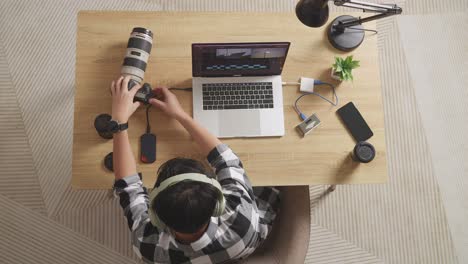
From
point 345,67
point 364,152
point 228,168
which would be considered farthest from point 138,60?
point 364,152

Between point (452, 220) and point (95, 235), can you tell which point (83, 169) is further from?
point (452, 220)

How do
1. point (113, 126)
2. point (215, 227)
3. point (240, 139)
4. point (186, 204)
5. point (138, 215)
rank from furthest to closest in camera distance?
point (240, 139) → point (113, 126) → point (138, 215) → point (215, 227) → point (186, 204)

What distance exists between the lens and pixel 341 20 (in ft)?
5.27

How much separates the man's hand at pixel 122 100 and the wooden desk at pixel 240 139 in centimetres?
6

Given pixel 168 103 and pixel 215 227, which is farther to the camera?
pixel 168 103

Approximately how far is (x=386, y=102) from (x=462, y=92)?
44 cm

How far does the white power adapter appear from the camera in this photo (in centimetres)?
154

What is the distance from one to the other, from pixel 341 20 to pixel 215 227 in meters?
0.95

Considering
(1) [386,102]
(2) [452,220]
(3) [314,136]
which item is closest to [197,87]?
(3) [314,136]

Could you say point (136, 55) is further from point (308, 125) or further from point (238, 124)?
point (308, 125)

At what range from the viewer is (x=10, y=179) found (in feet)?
6.89

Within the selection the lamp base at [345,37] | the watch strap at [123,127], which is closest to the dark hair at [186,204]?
the watch strap at [123,127]

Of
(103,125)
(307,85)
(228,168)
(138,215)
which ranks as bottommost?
(138,215)

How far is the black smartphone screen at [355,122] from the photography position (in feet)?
5.01
